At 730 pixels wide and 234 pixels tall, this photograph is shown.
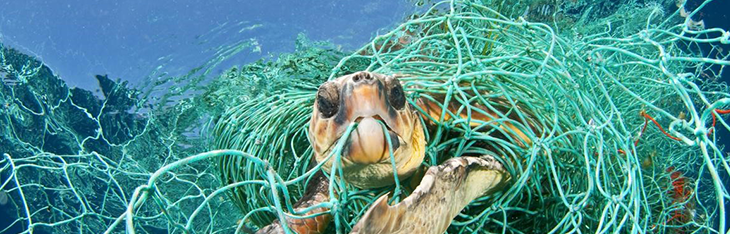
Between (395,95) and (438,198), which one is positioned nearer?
(438,198)

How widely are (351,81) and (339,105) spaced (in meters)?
0.09

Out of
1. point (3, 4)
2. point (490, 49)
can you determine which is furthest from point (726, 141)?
point (3, 4)

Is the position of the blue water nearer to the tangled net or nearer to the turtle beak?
the tangled net

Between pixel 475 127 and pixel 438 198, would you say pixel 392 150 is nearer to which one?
pixel 438 198

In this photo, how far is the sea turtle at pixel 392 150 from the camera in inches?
42.4

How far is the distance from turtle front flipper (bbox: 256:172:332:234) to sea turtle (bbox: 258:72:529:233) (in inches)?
13.0

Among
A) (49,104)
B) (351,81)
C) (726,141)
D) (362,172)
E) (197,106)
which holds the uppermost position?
(49,104)

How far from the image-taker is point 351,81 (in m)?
1.19

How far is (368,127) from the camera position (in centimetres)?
114

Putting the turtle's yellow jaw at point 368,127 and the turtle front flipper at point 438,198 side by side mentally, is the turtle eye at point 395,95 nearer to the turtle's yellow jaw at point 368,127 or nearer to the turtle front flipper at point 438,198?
the turtle's yellow jaw at point 368,127

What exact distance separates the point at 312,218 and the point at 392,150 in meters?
Result: 0.68

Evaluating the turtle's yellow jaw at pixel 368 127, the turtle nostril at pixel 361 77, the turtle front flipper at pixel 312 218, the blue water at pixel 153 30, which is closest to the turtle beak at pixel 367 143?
the turtle's yellow jaw at pixel 368 127

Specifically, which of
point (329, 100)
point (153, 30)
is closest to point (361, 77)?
point (329, 100)

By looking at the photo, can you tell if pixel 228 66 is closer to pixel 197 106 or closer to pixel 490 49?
pixel 197 106
